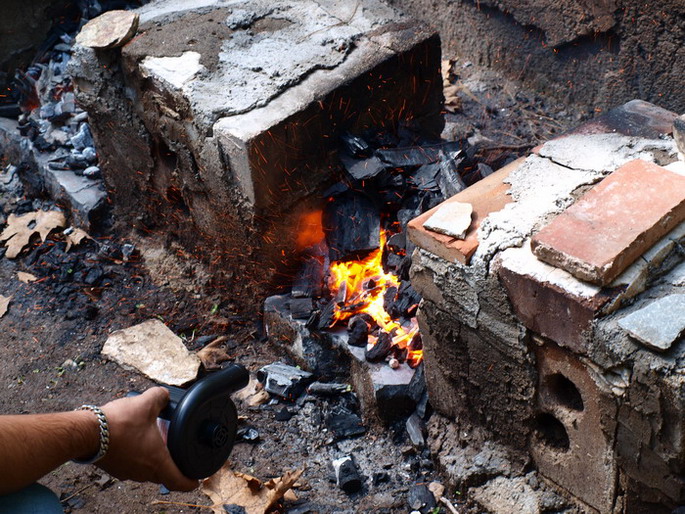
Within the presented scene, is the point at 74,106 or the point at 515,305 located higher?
the point at 515,305

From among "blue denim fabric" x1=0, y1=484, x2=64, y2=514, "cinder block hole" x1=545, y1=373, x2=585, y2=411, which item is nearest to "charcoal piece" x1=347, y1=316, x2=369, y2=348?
"cinder block hole" x1=545, y1=373, x2=585, y2=411

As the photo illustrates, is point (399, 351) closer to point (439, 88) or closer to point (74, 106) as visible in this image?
point (439, 88)

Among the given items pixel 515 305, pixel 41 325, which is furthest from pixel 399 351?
pixel 41 325

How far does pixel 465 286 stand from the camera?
327 cm

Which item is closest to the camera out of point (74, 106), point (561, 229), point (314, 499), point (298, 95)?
point (561, 229)

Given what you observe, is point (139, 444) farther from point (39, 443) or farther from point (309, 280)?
point (309, 280)

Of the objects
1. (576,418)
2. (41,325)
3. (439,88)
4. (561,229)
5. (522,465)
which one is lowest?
(41,325)

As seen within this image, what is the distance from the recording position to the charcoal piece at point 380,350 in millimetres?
4105

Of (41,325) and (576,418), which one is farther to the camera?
(41,325)

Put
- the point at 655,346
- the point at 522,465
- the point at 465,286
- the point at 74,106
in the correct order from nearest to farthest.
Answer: the point at 655,346
the point at 465,286
the point at 522,465
the point at 74,106

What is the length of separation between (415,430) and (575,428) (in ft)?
3.36

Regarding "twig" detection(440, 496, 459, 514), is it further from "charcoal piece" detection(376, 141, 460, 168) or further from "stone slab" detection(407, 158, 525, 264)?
"charcoal piece" detection(376, 141, 460, 168)

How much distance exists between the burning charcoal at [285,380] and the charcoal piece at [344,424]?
0.29m

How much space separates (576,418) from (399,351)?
1209 mm
